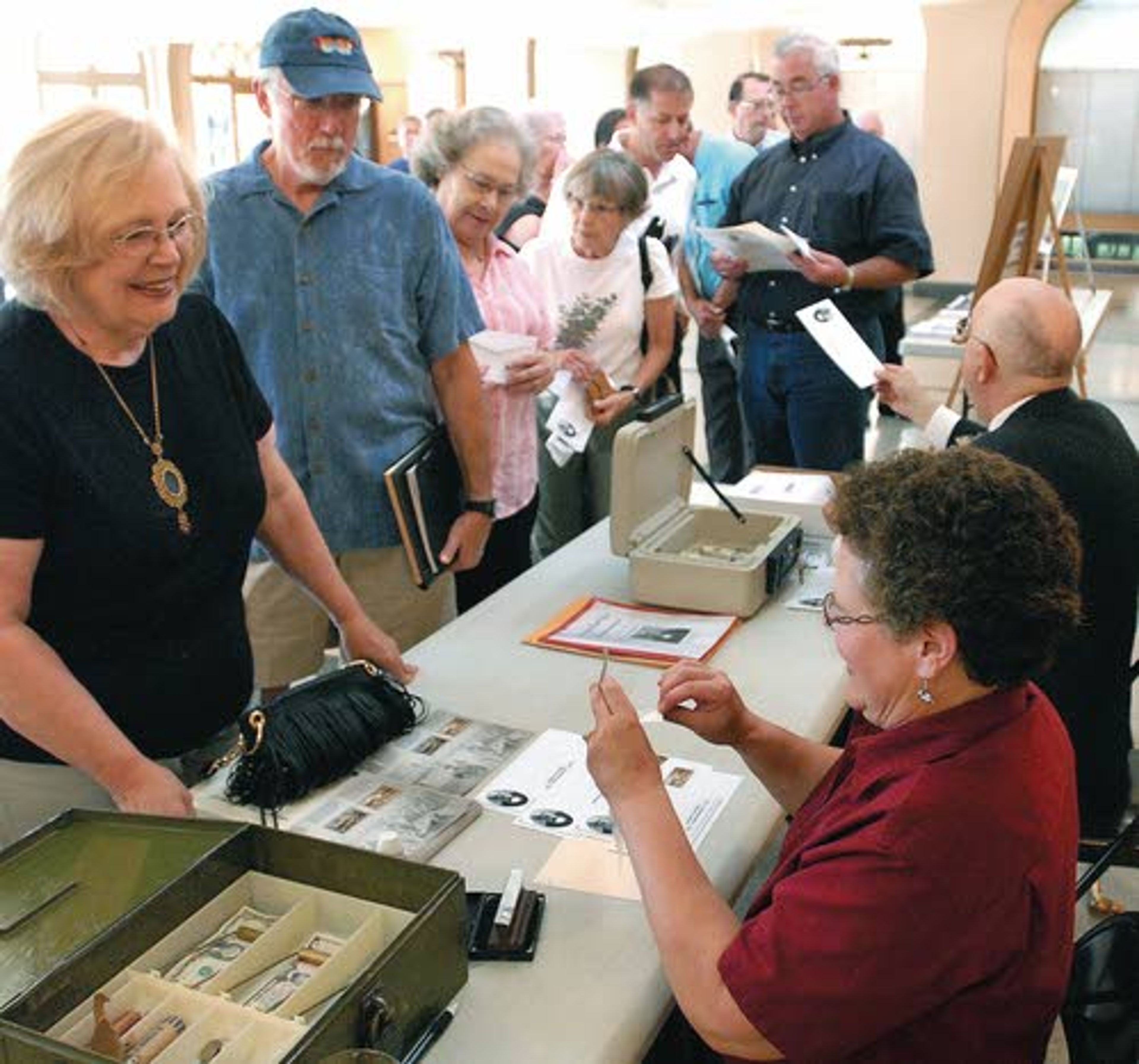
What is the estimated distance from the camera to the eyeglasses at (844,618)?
123 cm

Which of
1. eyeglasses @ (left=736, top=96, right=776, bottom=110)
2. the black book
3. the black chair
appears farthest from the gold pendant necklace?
eyeglasses @ (left=736, top=96, right=776, bottom=110)

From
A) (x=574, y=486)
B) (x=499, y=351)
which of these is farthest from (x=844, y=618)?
(x=574, y=486)

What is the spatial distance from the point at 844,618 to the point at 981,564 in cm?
16

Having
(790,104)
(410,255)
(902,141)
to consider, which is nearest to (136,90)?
(902,141)

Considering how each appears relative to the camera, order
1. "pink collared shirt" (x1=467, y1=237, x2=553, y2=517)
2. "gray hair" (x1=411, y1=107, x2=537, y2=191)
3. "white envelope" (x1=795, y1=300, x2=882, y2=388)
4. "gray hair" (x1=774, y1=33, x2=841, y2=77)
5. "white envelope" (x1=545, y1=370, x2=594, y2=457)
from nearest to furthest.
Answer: "gray hair" (x1=411, y1=107, x2=537, y2=191) → "pink collared shirt" (x1=467, y1=237, x2=553, y2=517) → "white envelope" (x1=795, y1=300, x2=882, y2=388) → "white envelope" (x1=545, y1=370, x2=594, y2=457) → "gray hair" (x1=774, y1=33, x2=841, y2=77)

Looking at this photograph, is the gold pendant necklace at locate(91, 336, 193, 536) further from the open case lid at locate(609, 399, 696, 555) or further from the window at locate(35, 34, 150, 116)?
the window at locate(35, 34, 150, 116)

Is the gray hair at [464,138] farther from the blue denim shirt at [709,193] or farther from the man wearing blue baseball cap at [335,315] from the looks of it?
the blue denim shirt at [709,193]

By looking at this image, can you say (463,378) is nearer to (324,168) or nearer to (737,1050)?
(324,168)

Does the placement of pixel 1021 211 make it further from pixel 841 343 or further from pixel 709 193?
pixel 841 343

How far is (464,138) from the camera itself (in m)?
2.75

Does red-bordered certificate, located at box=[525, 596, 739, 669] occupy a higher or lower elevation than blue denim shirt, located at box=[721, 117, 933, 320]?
lower

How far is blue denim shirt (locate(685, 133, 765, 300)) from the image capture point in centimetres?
461

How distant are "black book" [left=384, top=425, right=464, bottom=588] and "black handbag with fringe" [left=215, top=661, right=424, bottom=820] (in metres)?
0.49

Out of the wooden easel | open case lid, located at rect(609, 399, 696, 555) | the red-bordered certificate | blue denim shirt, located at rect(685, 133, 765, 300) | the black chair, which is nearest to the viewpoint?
the black chair
